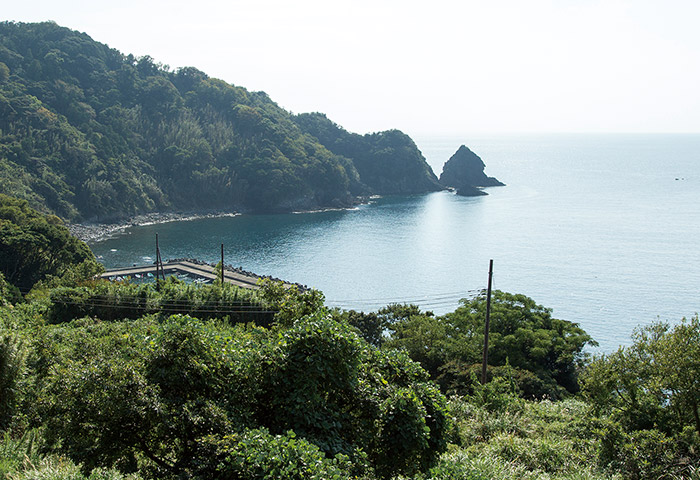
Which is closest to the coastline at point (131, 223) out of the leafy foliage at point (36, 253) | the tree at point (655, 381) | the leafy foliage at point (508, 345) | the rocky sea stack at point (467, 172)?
the leafy foliage at point (36, 253)

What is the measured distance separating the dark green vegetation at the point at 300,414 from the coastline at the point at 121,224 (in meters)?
80.6

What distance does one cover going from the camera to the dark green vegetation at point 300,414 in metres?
7.30

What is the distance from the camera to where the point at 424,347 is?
32.2m

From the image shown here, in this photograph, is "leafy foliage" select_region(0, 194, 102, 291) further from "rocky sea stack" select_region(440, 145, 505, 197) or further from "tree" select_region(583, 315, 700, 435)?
"rocky sea stack" select_region(440, 145, 505, 197)

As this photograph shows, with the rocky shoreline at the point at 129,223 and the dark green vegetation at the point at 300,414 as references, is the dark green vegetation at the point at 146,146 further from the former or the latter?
the dark green vegetation at the point at 300,414

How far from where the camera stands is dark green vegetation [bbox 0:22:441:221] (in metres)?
100

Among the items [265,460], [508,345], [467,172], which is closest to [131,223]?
[508,345]

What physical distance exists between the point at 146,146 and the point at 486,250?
90.1 m

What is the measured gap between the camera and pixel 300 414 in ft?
25.1

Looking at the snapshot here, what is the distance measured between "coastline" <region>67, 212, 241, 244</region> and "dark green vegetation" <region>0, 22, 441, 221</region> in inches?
107

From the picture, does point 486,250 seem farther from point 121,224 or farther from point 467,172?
point 467,172

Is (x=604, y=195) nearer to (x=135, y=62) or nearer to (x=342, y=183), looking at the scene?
(x=342, y=183)

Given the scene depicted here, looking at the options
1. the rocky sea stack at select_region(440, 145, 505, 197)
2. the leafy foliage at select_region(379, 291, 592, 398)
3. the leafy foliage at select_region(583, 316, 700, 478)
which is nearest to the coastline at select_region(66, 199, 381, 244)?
the rocky sea stack at select_region(440, 145, 505, 197)

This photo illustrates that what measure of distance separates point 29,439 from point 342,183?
120m
